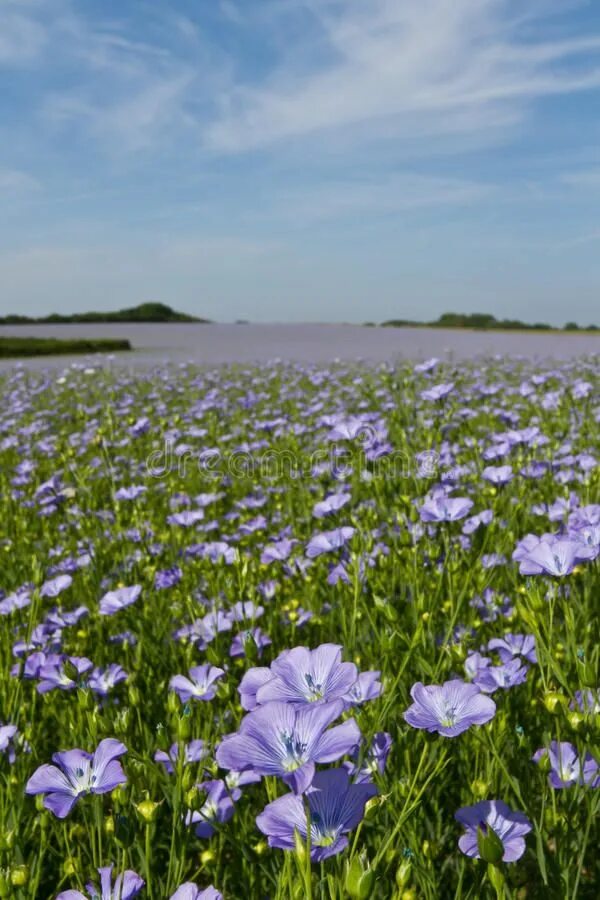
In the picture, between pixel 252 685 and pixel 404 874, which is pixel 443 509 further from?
pixel 404 874

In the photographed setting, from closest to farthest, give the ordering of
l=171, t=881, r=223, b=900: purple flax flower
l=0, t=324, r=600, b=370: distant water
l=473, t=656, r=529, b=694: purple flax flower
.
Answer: l=171, t=881, r=223, b=900: purple flax flower, l=473, t=656, r=529, b=694: purple flax flower, l=0, t=324, r=600, b=370: distant water

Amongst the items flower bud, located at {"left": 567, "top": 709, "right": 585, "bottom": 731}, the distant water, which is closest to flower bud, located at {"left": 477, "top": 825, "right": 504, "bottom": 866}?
flower bud, located at {"left": 567, "top": 709, "right": 585, "bottom": 731}

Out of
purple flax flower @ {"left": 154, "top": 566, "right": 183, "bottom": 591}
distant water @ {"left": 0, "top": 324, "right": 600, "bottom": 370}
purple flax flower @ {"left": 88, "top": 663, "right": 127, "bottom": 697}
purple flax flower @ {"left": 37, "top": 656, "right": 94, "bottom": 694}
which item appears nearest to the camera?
purple flax flower @ {"left": 37, "top": 656, "right": 94, "bottom": 694}

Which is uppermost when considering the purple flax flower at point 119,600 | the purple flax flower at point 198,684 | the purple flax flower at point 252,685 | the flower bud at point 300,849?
the purple flax flower at point 252,685

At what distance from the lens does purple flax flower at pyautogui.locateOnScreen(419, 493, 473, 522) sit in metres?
2.10

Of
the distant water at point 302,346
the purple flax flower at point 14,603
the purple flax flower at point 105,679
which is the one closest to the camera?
the purple flax flower at point 105,679

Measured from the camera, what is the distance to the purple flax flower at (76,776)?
1.16 m

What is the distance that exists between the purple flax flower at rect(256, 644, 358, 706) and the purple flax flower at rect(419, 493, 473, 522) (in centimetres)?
111

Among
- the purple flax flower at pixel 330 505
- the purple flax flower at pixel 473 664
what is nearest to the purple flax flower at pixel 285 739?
the purple flax flower at pixel 473 664

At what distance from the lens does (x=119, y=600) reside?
2.22m

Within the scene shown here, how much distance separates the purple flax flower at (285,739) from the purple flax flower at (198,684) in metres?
0.81

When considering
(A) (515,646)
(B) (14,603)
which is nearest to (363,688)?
(A) (515,646)

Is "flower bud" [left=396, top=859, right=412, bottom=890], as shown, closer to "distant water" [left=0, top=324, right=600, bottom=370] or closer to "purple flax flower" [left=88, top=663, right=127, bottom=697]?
"purple flax flower" [left=88, top=663, right=127, bottom=697]

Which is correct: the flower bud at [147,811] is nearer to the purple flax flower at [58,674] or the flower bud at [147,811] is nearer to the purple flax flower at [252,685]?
the purple flax flower at [252,685]
